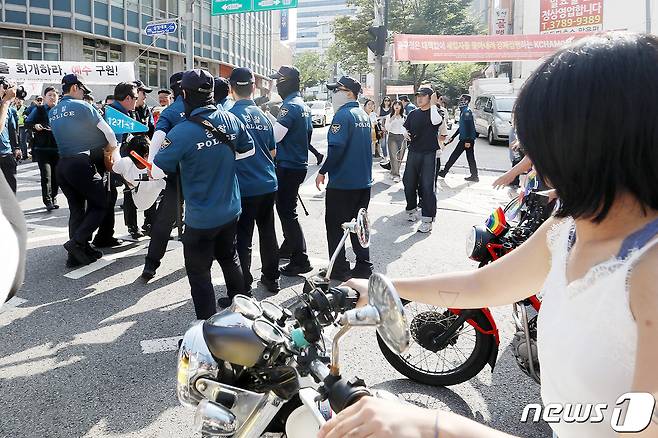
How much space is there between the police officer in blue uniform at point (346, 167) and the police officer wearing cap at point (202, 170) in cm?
139

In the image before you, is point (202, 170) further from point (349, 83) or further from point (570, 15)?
point (570, 15)

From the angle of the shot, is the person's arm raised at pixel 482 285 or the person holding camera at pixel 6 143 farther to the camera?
the person holding camera at pixel 6 143

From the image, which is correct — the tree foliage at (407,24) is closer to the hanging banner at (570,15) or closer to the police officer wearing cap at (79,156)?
the hanging banner at (570,15)

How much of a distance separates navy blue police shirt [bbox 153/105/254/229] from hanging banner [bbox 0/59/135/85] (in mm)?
12451

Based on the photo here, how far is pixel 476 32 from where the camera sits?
160 feet

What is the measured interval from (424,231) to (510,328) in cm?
306

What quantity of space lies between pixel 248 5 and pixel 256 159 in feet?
44.8

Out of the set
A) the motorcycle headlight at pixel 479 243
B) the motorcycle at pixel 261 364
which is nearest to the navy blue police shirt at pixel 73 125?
the motorcycle headlight at pixel 479 243

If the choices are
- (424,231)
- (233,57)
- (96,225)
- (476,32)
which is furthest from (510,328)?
(476,32)

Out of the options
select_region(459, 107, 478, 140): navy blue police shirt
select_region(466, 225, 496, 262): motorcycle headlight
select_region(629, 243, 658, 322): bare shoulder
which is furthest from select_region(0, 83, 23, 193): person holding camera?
select_region(459, 107, 478, 140): navy blue police shirt

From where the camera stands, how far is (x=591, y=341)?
37.8 inches

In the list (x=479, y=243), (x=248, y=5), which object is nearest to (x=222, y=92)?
(x=479, y=243)

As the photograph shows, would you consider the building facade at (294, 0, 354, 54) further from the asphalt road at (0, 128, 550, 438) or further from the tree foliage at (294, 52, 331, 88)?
the asphalt road at (0, 128, 550, 438)

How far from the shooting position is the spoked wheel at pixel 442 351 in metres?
3.14
